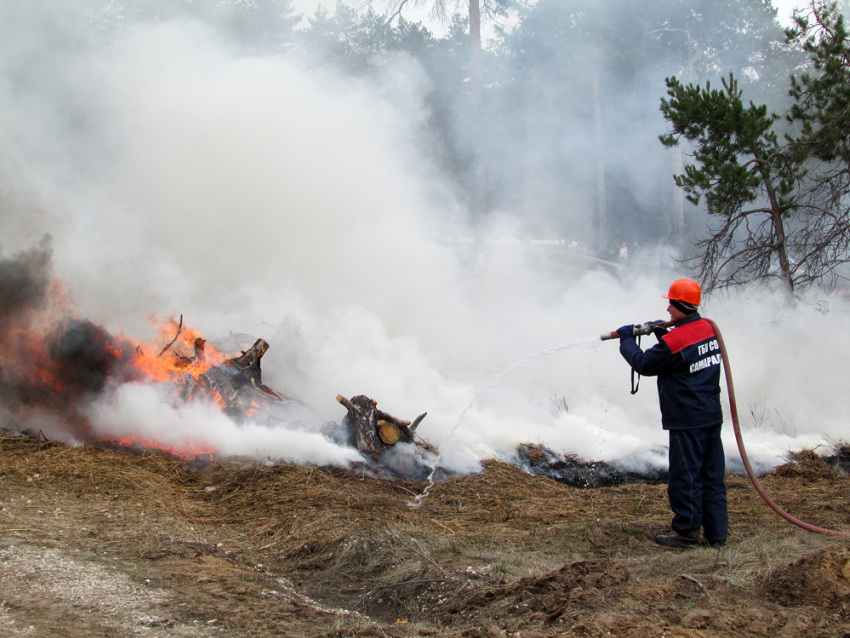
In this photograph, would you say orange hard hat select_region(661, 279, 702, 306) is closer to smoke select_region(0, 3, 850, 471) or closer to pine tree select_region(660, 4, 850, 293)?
smoke select_region(0, 3, 850, 471)

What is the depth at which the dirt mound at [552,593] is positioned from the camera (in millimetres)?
2551

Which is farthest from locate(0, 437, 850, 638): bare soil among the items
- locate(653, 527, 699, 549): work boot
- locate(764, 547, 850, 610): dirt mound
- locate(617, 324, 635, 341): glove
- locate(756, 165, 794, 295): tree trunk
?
locate(756, 165, 794, 295): tree trunk

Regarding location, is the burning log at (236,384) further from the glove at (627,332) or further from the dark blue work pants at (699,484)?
the dark blue work pants at (699,484)

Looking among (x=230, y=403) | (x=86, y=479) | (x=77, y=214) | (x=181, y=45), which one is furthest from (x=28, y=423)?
(x=181, y=45)

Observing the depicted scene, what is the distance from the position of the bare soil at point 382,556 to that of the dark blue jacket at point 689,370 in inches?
32.4

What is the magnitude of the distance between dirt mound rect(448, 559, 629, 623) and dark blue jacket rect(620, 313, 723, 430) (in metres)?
1.41

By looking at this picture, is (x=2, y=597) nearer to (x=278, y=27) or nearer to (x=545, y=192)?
(x=278, y=27)

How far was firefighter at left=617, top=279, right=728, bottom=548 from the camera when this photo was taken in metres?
3.84

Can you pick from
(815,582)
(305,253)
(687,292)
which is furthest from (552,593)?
(305,253)

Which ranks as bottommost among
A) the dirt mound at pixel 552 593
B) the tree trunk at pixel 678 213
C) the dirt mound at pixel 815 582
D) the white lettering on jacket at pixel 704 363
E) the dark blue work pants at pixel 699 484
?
the dirt mound at pixel 552 593

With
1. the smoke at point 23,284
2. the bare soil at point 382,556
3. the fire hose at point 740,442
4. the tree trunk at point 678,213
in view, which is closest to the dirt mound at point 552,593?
the bare soil at point 382,556

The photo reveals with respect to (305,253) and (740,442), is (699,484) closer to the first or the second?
(740,442)

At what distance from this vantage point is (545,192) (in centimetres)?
2556

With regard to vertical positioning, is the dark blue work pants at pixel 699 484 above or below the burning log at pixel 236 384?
below
